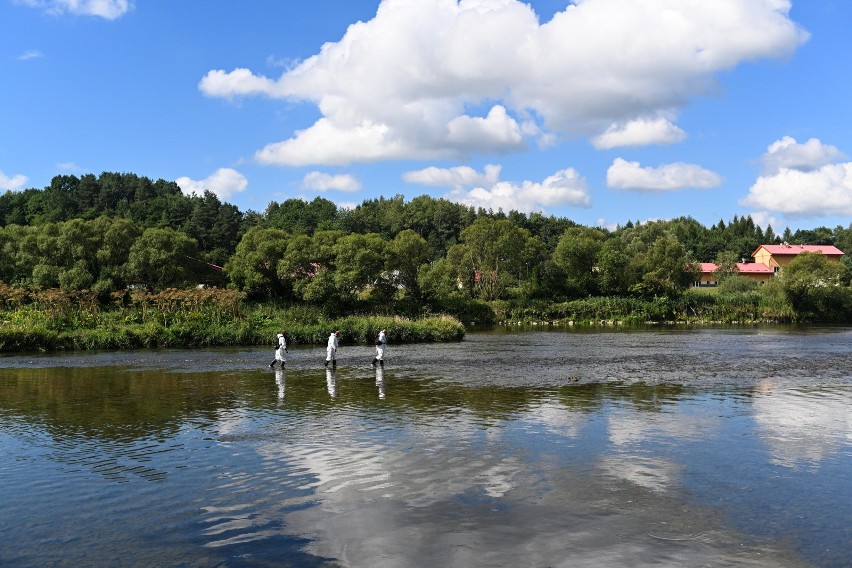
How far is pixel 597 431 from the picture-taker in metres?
17.2

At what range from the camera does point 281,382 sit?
90.0 feet

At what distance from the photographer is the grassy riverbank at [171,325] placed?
44.8 metres

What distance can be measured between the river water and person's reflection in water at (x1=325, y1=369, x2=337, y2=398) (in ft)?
0.85

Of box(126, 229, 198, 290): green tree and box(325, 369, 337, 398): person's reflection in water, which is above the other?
box(126, 229, 198, 290): green tree

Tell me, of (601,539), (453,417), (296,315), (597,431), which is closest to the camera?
(601,539)

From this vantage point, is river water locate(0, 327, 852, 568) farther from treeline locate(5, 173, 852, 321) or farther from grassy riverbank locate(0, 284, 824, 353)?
treeline locate(5, 173, 852, 321)

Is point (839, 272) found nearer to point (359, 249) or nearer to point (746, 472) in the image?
point (359, 249)

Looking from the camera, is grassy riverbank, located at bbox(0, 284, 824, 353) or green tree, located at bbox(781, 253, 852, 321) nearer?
grassy riverbank, located at bbox(0, 284, 824, 353)

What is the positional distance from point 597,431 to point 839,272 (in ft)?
282

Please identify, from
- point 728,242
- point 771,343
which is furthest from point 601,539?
point 728,242

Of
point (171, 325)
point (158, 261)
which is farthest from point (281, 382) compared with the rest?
point (158, 261)

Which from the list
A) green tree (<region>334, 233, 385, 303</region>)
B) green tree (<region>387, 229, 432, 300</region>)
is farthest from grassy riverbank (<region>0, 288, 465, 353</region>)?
green tree (<region>387, 229, 432, 300</region>)

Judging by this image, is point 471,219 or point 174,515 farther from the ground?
point 471,219

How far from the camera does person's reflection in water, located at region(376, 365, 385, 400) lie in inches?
953
